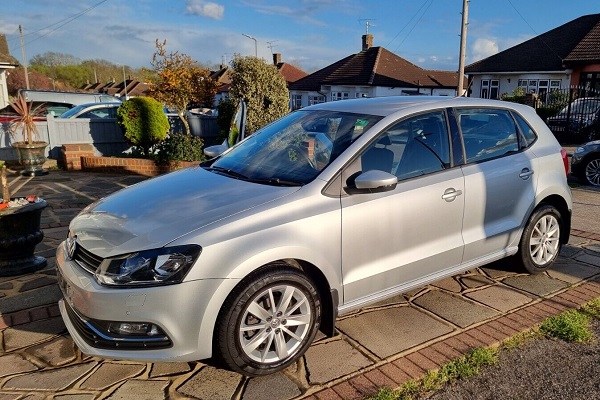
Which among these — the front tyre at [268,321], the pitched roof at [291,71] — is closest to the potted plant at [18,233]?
the front tyre at [268,321]

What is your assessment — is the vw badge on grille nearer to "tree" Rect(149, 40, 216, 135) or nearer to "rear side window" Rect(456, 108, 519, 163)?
"rear side window" Rect(456, 108, 519, 163)

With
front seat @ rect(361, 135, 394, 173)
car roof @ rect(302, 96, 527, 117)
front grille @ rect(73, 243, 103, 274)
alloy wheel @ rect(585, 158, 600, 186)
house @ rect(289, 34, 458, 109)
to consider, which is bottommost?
alloy wheel @ rect(585, 158, 600, 186)

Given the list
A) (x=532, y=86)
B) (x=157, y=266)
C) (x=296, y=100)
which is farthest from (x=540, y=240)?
(x=296, y=100)

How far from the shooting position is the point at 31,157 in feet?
33.8

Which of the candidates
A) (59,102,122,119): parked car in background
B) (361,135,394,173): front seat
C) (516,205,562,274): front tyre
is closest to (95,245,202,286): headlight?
(361,135,394,173): front seat

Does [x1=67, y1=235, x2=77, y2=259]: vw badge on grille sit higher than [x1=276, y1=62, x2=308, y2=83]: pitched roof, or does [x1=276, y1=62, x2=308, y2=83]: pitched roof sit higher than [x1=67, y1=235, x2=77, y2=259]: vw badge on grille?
[x1=276, y1=62, x2=308, y2=83]: pitched roof

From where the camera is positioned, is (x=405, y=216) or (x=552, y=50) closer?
(x=405, y=216)

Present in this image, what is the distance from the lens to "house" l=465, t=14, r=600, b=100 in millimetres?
24703

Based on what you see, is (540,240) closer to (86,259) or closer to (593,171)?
(86,259)

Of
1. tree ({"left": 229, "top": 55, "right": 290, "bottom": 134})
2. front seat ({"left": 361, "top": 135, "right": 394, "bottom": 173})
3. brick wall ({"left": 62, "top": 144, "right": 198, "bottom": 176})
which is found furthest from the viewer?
tree ({"left": 229, "top": 55, "right": 290, "bottom": 134})

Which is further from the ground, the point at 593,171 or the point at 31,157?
the point at 31,157

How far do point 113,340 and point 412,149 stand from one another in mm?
2451

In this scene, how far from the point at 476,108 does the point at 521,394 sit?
236 cm

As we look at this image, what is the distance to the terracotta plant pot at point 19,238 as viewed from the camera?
4.27 meters
